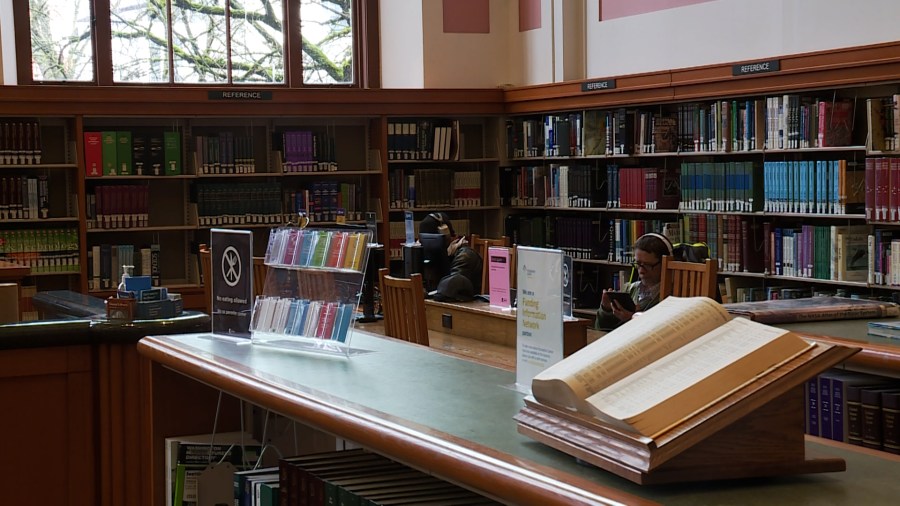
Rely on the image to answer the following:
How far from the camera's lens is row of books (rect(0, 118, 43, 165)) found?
8.51 metres

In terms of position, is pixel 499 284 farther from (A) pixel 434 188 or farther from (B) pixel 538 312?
(B) pixel 538 312

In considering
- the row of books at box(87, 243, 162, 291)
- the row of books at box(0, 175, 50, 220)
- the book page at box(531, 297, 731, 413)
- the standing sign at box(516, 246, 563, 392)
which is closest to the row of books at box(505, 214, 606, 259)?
the row of books at box(87, 243, 162, 291)

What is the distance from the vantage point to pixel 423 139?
31.9 ft

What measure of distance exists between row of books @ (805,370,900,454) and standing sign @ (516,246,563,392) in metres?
0.95

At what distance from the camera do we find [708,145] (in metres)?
7.64

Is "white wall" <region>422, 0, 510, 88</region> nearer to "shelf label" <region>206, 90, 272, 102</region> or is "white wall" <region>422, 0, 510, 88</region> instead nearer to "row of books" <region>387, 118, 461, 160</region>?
"row of books" <region>387, 118, 461, 160</region>

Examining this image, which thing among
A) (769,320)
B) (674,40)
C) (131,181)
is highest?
(674,40)

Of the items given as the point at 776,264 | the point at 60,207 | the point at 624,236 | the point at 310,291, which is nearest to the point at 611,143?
the point at 624,236

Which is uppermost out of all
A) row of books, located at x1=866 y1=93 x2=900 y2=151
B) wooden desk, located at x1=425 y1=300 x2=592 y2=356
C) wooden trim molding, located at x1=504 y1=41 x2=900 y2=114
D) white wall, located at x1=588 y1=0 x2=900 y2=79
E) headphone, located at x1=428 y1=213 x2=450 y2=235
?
white wall, located at x1=588 y1=0 x2=900 y2=79

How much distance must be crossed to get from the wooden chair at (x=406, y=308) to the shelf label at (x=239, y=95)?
4.14m

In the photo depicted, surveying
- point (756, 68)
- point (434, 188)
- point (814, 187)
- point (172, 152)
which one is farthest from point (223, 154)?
point (814, 187)

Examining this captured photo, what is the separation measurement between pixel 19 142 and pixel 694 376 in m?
8.12

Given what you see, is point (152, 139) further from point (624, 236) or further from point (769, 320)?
point (769, 320)

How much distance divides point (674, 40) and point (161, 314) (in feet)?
19.7
